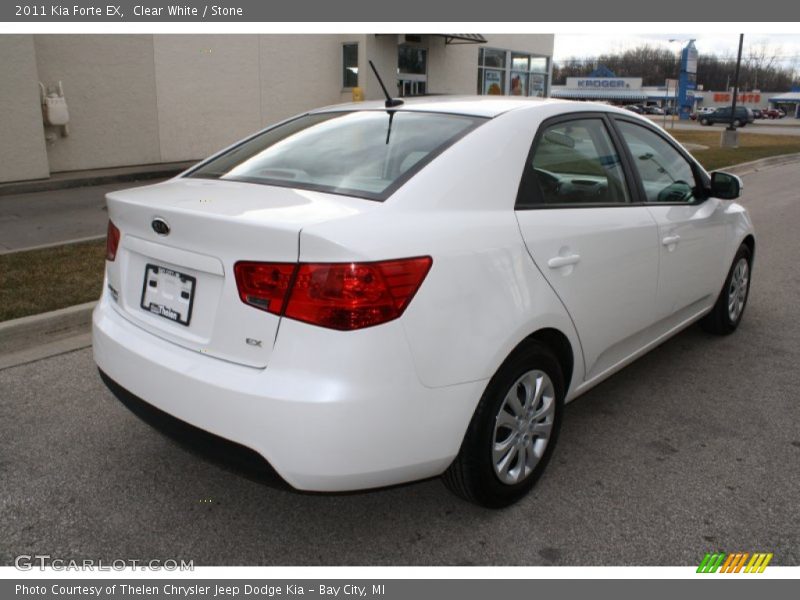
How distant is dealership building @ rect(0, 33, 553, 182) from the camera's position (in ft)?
39.1

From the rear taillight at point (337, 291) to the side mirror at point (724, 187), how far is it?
9.29 feet

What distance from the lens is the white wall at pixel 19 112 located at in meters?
11.4

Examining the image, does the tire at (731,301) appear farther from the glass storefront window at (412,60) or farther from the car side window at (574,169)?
the glass storefront window at (412,60)

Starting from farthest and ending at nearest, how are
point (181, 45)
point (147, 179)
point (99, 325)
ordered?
point (181, 45)
point (147, 179)
point (99, 325)

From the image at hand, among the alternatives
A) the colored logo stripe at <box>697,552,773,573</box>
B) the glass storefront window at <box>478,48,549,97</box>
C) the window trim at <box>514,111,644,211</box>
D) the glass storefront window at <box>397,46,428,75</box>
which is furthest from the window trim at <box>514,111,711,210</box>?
the glass storefront window at <box>478,48,549,97</box>

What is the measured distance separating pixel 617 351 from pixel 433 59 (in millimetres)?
20258

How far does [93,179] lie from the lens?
12758mm

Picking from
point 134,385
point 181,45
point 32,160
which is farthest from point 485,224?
point 181,45

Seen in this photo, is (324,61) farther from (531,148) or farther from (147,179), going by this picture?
(531,148)

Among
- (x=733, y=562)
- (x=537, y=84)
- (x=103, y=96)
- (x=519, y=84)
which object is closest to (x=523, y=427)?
(x=733, y=562)

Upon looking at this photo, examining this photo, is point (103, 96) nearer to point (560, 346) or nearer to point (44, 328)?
point (44, 328)

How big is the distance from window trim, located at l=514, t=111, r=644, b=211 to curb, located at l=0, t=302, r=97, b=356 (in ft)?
11.2

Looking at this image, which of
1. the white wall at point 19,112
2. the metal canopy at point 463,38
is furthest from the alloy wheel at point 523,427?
the metal canopy at point 463,38

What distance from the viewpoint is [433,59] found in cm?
2225
